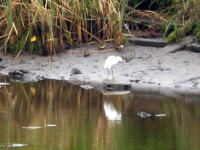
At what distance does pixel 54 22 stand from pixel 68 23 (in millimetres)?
371

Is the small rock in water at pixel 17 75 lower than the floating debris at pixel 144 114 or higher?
higher

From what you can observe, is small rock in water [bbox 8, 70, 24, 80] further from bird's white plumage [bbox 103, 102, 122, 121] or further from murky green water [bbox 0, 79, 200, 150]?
bird's white plumage [bbox 103, 102, 122, 121]

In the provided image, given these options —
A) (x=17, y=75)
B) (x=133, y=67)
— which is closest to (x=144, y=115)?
(x=133, y=67)

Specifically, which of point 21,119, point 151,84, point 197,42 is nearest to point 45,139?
point 21,119

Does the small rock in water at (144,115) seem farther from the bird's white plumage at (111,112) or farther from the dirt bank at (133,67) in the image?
the dirt bank at (133,67)

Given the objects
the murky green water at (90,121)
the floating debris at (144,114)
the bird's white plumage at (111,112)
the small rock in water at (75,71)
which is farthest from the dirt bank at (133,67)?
the floating debris at (144,114)

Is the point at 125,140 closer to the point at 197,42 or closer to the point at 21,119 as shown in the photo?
the point at 21,119

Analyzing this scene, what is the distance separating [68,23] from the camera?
1078cm

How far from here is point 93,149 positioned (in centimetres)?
536

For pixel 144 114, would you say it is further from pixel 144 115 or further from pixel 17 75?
pixel 17 75

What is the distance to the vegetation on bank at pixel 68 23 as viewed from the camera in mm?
10367

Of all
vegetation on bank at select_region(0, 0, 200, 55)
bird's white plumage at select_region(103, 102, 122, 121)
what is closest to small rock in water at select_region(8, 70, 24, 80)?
vegetation on bank at select_region(0, 0, 200, 55)

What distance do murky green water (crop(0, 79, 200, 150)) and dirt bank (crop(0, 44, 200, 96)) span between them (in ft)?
2.54

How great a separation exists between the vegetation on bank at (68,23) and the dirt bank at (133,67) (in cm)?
19
